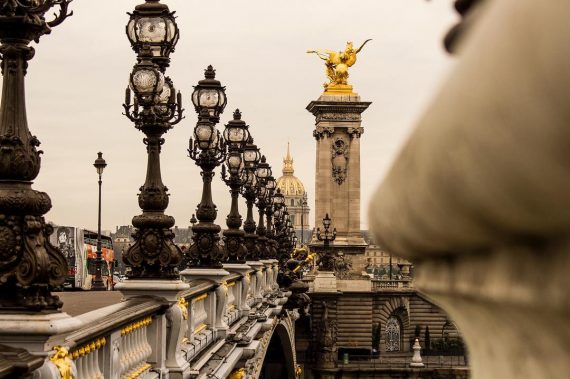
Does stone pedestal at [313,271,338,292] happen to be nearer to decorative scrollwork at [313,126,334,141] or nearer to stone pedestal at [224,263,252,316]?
decorative scrollwork at [313,126,334,141]

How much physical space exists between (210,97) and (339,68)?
93464mm

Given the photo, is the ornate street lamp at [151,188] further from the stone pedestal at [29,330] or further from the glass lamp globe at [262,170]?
the glass lamp globe at [262,170]

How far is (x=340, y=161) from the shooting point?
111562 mm

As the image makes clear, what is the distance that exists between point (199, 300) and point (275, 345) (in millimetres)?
34826

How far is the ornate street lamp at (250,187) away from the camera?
3266 centimetres

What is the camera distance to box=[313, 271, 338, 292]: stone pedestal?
99.6 metres

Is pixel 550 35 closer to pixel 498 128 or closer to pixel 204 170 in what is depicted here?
pixel 498 128

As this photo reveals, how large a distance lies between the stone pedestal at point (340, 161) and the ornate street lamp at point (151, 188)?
96.2 meters

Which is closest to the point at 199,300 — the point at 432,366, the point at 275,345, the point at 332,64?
the point at 275,345

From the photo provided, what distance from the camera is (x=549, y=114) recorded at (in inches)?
39.2

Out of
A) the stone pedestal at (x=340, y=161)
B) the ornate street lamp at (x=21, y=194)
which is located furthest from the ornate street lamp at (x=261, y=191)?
the stone pedestal at (x=340, y=161)

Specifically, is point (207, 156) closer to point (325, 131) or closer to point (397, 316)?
point (325, 131)

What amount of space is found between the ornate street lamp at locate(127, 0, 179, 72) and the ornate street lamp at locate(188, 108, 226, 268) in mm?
6031

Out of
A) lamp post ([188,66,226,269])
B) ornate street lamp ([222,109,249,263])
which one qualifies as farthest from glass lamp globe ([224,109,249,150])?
lamp post ([188,66,226,269])
